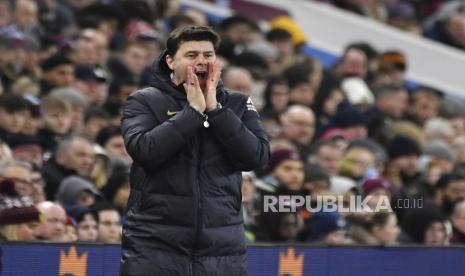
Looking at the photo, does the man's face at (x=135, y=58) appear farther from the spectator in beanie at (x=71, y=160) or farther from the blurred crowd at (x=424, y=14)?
the blurred crowd at (x=424, y=14)

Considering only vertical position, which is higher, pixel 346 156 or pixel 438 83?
pixel 438 83

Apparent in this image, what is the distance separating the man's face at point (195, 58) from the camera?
23.0 ft

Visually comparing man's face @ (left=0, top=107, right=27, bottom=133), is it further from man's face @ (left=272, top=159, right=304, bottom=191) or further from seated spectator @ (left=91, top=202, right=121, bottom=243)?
man's face @ (left=272, top=159, right=304, bottom=191)

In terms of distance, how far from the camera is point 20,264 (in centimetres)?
835

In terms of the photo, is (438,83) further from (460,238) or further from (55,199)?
(55,199)

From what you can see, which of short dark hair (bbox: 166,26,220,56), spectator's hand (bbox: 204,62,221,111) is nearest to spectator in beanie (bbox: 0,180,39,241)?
short dark hair (bbox: 166,26,220,56)

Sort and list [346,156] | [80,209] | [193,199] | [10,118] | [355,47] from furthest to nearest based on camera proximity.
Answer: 1. [355,47]
2. [346,156]
3. [10,118]
4. [80,209]
5. [193,199]

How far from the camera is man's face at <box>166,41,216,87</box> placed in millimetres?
7020

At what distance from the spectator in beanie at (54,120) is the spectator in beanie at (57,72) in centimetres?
115

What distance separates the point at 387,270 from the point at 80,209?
2155 millimetres

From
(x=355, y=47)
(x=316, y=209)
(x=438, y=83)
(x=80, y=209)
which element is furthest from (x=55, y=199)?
(x=438, y=83)

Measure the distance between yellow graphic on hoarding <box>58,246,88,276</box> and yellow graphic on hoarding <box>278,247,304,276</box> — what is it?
143 centimetres

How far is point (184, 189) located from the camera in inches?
274

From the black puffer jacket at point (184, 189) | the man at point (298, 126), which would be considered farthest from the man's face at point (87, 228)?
the man at point (298, 126)
